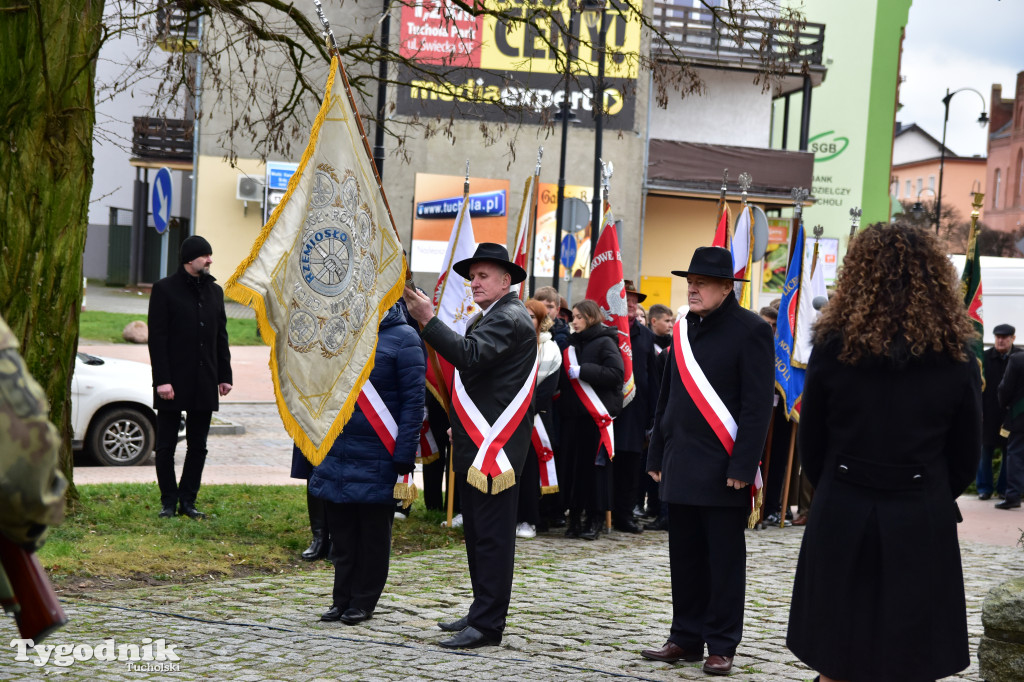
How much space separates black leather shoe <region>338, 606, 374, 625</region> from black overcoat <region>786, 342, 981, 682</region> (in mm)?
2789

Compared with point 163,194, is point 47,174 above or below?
below

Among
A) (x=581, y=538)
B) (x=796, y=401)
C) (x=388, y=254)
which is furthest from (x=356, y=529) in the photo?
(x=796, y=401)

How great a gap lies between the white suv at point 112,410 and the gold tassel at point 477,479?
7507 mm

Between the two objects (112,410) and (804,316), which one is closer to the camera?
(804,316)

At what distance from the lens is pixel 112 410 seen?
13.4 metres

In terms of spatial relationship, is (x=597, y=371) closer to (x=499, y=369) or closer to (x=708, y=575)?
(x=499, y=369)

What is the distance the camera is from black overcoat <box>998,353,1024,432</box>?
1338cm

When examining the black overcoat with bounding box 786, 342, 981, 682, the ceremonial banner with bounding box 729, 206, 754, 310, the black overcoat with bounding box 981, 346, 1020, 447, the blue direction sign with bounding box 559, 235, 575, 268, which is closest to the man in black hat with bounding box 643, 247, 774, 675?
the black overcoat with bounding box 786, 342, 981, 682

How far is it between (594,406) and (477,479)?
12.4 ft

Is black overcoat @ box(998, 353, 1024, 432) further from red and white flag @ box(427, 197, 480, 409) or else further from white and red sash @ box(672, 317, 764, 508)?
white and red sash @ box(672, 317, 764, 508)

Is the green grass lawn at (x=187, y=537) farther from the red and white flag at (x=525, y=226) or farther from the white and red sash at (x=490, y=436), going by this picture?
the red and white flag at (x=525, y=226)

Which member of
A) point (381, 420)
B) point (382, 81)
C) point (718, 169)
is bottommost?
point (381, 420)

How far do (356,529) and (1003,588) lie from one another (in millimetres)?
3254

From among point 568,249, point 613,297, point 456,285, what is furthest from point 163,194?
point 613,297
